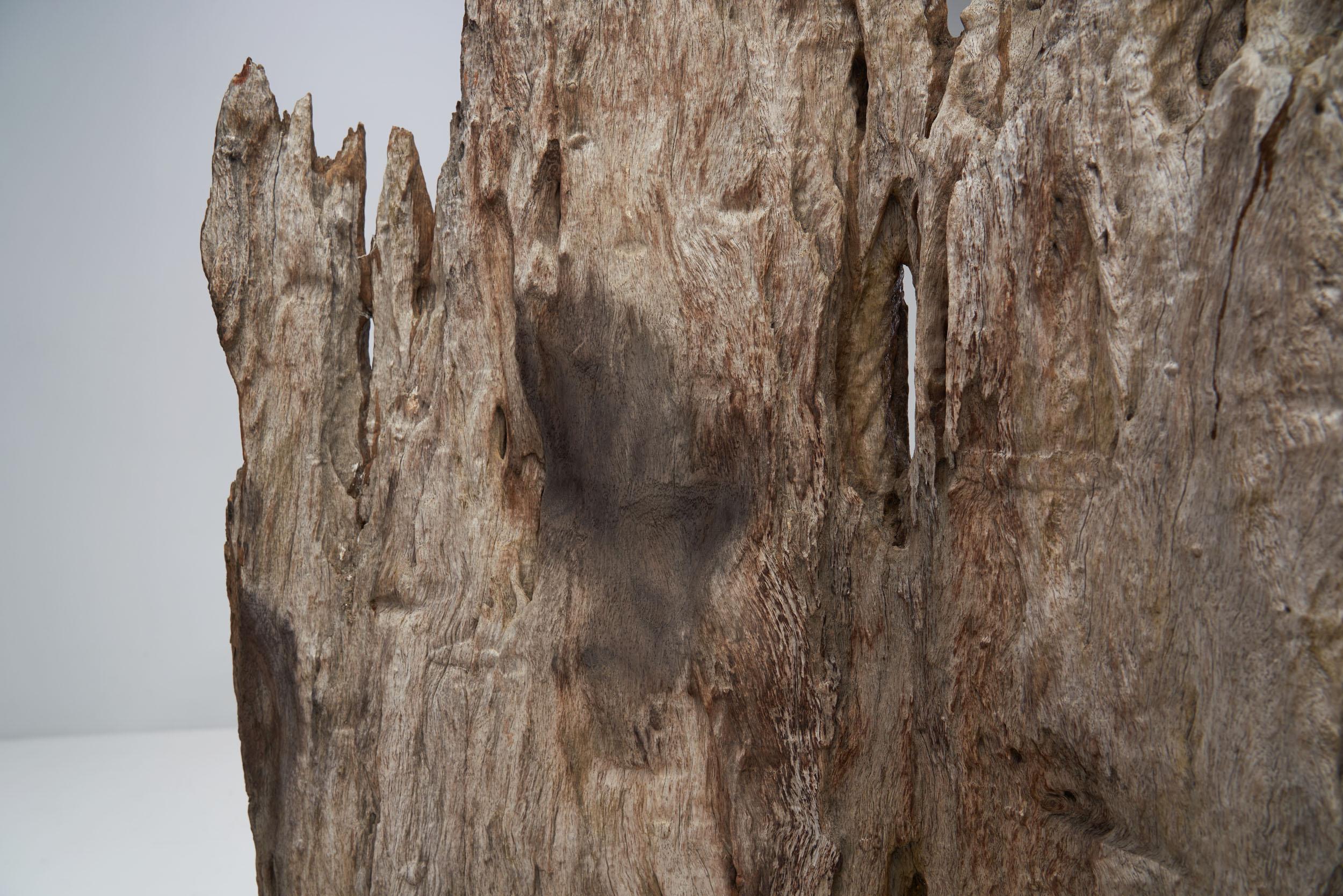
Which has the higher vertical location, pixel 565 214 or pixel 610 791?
pixel 565 214

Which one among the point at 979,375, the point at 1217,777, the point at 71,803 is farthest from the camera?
the point at 71,803

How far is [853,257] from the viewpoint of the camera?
2.20m

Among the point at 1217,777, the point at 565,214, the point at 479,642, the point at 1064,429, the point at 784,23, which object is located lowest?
the point at 1217,777

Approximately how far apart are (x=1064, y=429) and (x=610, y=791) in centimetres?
124

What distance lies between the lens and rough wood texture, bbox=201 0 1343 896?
5.08 feet

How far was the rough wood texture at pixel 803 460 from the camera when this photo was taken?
61.0 inches

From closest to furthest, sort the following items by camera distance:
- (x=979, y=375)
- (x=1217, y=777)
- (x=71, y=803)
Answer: (x=1217, y=777)
(x=979, y=375)
(x=71, y=803)

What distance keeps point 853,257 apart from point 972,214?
12.4 inches

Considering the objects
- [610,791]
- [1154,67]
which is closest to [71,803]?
[610,791]

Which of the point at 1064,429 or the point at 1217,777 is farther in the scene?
the point at 1064,429

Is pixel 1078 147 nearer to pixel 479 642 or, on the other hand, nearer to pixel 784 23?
pixel 784 23

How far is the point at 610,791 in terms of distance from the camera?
2.19m

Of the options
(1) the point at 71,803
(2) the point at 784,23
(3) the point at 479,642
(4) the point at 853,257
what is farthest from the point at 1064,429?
(1) the point at 71,803

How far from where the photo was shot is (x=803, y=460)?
212cm
